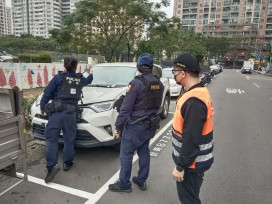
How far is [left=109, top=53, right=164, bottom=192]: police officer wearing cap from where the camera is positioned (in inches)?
113

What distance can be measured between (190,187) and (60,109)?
85.4 inches

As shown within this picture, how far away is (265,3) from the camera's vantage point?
90.6 m

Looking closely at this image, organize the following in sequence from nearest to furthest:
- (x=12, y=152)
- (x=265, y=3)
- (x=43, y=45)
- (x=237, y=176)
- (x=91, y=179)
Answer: (x=12, y=152)
(x=91, y=179)
(x=237, y=176)
(x=43, y=45)
(x=265, y=3)

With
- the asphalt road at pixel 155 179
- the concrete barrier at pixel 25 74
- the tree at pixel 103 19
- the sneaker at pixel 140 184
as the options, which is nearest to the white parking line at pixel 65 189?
the asphalt road at pixel 155 179

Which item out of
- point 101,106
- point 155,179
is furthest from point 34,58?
point 155,179

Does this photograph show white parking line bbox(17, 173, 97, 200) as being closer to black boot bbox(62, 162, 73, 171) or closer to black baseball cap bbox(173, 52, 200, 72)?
black boot bbox(62, 162, 73, 171)

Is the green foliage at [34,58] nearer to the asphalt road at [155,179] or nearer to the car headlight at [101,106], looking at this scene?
the asphalt road at [155,179]

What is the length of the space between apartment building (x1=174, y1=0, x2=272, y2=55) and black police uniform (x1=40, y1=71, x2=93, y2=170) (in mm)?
91038

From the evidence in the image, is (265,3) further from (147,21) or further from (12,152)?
(12,152)

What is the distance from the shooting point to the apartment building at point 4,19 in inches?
7057

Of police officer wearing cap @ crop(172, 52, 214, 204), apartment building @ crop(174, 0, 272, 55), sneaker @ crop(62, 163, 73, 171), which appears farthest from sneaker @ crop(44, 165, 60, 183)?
apartment building @ crop(174, 0, 272, 55)

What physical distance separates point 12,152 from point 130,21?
42.4 ft

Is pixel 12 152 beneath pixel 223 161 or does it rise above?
above

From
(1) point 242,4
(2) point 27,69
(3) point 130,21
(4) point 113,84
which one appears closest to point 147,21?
(3) point 130,21
